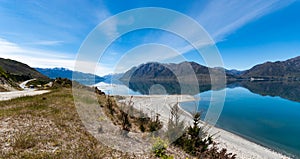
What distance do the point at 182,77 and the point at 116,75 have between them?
4.19 meters

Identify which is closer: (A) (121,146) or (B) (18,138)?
(B) (18,138)

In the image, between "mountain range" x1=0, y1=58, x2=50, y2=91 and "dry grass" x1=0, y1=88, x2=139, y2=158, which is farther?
"mountain range" x1=0, y1=58, x2=50, y2=91

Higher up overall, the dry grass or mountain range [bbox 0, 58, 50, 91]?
mountain range [bbox 0, 58, 50, 91]

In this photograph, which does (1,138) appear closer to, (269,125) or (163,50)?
(163,50)

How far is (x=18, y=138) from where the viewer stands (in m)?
7.64

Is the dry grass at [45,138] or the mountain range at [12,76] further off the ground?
the mountain range at [12,76]

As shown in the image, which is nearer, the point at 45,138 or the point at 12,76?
the point at 45,138

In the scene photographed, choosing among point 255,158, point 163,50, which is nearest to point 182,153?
point 163,50

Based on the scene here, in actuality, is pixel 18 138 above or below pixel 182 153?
above

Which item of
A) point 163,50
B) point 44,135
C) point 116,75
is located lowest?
point 44,135

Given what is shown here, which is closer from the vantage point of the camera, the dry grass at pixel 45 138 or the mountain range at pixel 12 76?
Answer: the dry grass at pixel 45 138

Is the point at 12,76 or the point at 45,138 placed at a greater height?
the point at 12,76

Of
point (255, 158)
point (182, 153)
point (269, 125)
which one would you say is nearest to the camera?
point (182, 153)

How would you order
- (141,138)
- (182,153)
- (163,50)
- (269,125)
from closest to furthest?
(182,153), (163,50), (141,138), (269,125)
